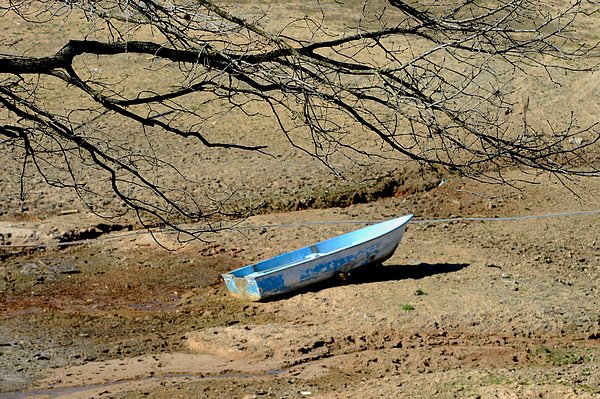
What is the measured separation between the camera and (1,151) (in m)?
15.3

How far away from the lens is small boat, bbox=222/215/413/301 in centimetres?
1102

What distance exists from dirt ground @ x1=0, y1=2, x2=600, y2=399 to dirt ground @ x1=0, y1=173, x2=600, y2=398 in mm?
24

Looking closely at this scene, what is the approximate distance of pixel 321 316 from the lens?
34.4ft

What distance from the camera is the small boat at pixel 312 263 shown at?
11023 mm

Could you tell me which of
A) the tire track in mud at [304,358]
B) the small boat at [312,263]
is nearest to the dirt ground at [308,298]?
the tire track in mud at [304,358]

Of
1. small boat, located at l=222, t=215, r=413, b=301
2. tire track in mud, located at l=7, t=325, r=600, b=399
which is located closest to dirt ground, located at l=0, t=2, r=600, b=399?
tire track in mud, located at l=7, t=325, r=600, b=399

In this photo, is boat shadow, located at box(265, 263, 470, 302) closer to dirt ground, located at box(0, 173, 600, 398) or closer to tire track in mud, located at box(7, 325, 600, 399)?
dirt ground, located at box(0, 173, 600, 398)

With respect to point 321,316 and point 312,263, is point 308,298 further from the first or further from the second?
point 321,316

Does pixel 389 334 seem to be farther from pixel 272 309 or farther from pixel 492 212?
pixel 492 212

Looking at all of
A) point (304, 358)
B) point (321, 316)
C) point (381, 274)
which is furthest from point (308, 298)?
point (304, 358)

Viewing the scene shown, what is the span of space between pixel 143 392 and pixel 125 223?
4.75m

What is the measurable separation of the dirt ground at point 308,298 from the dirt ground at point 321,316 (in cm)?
2

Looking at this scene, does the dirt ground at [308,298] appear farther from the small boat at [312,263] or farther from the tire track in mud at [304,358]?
the small boat at [312,263]

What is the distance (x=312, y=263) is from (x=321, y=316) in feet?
2.60
